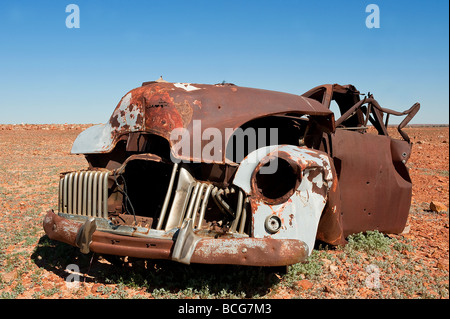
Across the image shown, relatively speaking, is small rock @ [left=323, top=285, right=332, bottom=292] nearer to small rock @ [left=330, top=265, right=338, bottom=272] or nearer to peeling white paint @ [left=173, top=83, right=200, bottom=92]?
small rock @ [left=330, top=265, right=338, bottom=272]

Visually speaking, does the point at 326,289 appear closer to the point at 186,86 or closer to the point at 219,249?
the point at 219,249

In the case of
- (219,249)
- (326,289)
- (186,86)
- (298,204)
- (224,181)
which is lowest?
(326,289)

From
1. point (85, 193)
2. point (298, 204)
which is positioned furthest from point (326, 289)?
point (85, 193)

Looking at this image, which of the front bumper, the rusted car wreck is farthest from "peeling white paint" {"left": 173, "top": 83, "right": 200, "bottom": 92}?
the front bumper

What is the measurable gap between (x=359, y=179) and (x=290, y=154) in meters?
1.60

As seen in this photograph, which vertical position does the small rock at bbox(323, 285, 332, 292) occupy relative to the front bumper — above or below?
below

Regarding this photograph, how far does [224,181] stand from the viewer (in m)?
3.63

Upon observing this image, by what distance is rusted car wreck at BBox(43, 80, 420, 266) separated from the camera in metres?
3.27

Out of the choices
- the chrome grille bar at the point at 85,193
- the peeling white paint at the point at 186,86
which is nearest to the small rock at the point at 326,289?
the chrome grille bar at the point at 85,193
